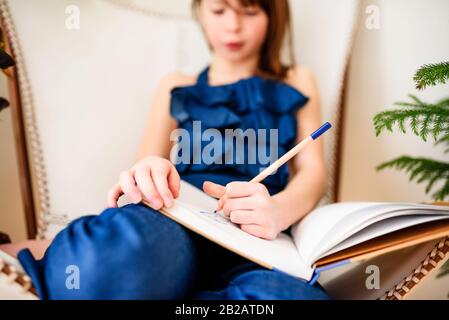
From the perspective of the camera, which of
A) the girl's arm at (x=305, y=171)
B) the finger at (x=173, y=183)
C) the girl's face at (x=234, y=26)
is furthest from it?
the girl's face at (x=234, y=26)

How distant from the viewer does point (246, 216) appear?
0.47 meters

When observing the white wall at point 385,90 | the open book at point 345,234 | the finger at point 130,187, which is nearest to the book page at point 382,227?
the open book at point 345,234

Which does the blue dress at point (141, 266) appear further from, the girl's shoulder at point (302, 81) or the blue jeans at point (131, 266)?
the girl's shoulder at point (302, 81)

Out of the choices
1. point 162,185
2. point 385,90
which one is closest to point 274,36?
point 385,90

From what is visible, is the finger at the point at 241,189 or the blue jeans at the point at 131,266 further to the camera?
the finger at the point at 241,189

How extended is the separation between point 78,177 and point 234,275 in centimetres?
47

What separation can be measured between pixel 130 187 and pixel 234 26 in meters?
0.42

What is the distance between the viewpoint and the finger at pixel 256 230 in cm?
47

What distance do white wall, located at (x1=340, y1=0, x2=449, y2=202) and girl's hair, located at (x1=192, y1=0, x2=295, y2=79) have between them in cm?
22

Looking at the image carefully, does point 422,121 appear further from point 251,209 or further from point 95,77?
point 95,77

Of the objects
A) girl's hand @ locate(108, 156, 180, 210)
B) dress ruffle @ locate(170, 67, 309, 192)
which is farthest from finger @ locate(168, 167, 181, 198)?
dress ruffle @ locate(170, 67, 309, 192)

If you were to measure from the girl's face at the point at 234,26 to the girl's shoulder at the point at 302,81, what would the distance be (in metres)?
0.10

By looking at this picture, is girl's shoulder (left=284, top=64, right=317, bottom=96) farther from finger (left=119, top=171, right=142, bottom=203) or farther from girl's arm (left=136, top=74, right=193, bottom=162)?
finger (left=119, top=171, right=142, bottom=203)

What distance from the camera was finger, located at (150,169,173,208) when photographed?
0.41 m
